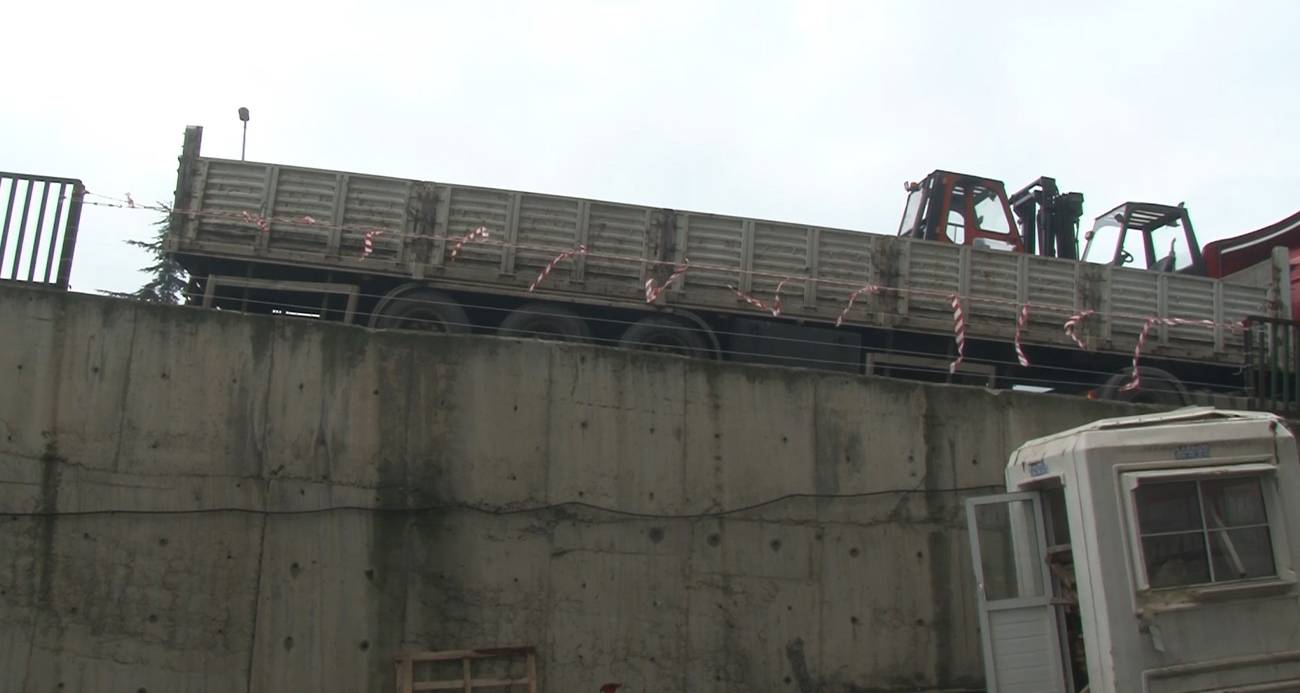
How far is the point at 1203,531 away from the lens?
543cm

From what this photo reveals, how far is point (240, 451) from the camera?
25.2ft

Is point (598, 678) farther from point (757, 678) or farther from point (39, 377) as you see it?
point (39, 377)

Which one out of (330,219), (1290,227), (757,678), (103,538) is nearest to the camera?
(103,538)

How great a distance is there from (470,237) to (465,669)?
4309mm

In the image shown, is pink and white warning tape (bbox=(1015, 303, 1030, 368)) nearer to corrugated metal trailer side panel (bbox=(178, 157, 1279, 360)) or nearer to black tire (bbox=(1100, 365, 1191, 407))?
corrugated metal trailer side panel (bbox=(178, 157, 1279, 360))

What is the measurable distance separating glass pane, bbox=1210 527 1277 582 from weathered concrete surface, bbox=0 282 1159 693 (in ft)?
10.7

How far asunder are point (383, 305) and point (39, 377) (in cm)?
304

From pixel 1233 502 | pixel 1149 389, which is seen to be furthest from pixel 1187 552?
pixel 1149 389

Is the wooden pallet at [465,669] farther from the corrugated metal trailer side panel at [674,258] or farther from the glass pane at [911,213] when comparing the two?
the glass pane at [911,213]

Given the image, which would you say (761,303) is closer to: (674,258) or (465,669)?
(674,258)

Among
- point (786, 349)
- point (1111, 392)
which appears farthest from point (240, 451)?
point (1111, 392)

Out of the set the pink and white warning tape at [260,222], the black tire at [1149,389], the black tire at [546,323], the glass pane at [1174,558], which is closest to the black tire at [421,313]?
the black tire at [546,323]

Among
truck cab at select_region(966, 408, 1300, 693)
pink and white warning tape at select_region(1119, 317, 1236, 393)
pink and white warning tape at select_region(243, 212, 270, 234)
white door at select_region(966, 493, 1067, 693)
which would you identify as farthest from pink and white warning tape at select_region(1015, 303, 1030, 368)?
pink and white warning tape at select_region(243, 212, 270, 234)

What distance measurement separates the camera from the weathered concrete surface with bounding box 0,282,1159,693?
24.0 ft
